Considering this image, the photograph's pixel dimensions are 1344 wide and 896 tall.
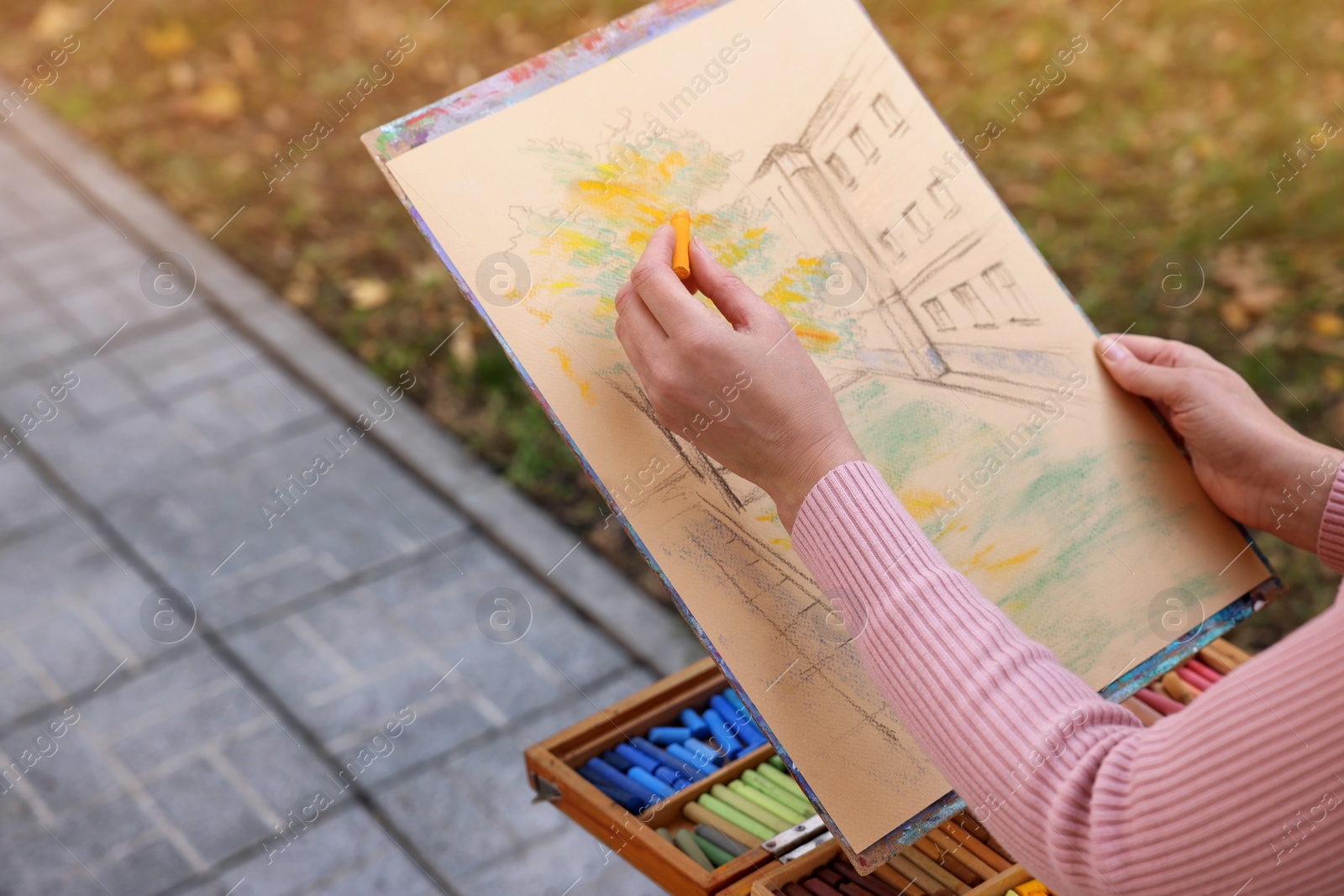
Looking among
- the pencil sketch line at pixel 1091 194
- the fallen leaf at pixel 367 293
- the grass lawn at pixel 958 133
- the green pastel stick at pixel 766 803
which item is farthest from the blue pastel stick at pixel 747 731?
the pencil sketch line at pixel 1091 194

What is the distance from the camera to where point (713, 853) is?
1428 mm

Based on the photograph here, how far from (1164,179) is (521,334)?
340cm

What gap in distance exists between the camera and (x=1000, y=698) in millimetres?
963

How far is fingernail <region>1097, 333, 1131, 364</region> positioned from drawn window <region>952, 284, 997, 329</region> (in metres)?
0.15

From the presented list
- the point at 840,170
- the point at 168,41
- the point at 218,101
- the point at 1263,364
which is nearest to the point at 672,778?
the point at 840,170

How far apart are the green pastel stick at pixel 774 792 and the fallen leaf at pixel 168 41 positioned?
4500 millimetres

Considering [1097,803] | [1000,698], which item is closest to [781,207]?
[1000,698]

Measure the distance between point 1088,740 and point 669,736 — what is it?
82 cm

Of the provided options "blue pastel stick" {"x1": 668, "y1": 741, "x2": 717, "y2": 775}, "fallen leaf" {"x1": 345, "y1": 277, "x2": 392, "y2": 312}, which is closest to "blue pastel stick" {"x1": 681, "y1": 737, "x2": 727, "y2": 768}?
"blue pastel stick" {"x1": 668, "y1": 741, "x2": 717, "y2": 775}

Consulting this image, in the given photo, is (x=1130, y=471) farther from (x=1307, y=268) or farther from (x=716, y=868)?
(x=1307, y=268)

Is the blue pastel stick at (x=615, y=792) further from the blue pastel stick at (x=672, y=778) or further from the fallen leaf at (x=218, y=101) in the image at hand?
the fallen leaf at (x=218, y=101)

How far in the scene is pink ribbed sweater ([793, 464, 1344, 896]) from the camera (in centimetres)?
81

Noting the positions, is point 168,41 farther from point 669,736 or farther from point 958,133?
point 669,736

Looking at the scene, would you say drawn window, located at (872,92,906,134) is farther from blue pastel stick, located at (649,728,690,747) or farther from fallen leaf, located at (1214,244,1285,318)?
fallen leaf, located at (1214,244,1285,318)
